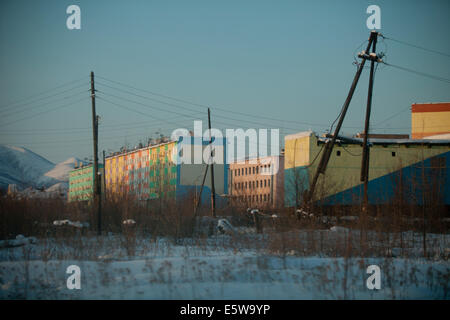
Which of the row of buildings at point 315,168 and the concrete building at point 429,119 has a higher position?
the concrete building at point 429,119

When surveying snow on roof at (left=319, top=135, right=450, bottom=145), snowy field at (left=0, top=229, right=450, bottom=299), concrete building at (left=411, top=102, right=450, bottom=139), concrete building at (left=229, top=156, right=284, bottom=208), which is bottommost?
snowy field at (left=0, top=229, right=450, bottom=299)

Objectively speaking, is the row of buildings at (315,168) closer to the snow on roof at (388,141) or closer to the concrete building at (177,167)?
the snow on roof at (388,141)

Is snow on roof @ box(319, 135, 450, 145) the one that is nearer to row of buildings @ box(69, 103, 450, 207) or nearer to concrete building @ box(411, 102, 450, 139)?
row of buildings @ box(69, 103, 450, 207)

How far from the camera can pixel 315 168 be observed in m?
41.4

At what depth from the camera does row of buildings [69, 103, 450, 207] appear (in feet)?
81.6

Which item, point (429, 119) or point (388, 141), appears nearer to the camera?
point (388, 141)

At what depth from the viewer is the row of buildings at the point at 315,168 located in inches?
979

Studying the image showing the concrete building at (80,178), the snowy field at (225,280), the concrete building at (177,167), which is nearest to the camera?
the snowy field at (225,280)

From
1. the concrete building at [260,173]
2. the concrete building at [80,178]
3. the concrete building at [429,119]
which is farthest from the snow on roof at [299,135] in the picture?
the concrete building at [80,178]

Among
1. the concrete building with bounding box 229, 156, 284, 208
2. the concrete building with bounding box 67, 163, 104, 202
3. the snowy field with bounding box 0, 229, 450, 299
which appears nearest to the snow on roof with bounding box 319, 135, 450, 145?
the concrete building with bounding box 229, 156, 284, 208

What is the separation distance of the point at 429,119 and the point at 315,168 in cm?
2106

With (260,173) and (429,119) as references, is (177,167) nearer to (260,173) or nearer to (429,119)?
(260,173)

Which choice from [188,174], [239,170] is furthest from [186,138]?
[239,170]

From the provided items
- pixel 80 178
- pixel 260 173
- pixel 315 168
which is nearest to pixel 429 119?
pixel 315 168
